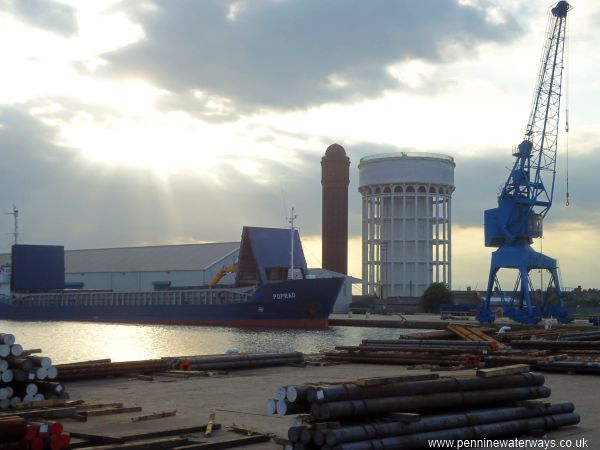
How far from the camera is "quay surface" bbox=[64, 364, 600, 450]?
35.1 feet

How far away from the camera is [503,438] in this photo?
32.7ft

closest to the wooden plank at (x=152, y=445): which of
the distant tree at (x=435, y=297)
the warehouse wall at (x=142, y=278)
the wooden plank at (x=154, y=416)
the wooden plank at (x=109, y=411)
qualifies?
the wooden plank at (x=154, y=416)

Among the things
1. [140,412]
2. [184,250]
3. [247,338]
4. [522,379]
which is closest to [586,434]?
[522,379]

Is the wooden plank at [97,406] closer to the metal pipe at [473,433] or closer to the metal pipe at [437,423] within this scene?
the metal pipe at [437,423]

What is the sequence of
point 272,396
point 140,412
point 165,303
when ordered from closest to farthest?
point 140,412, point 272,396, point 165,303

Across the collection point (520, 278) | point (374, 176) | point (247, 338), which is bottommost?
point (247, 338)

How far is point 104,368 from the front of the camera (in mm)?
17375

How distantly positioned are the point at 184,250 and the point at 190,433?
262 ft

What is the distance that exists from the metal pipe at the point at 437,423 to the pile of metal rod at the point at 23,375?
6119 mm

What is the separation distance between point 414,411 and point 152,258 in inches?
3254

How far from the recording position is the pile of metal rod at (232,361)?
18.9 m

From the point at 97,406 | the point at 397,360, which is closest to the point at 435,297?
the point at 397,360

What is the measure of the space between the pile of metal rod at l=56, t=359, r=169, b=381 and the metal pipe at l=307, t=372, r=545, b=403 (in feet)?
31.6

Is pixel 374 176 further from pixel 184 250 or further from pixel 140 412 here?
pixel 140 412
